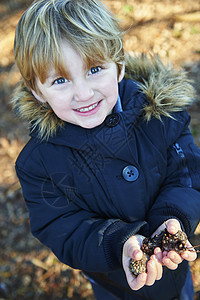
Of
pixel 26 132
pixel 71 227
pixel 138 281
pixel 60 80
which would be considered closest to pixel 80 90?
pixel 60 80

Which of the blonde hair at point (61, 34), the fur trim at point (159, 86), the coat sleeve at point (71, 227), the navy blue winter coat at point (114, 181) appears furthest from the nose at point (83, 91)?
the coat sleeve at point (71, 227)

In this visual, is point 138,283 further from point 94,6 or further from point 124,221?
point 94,6

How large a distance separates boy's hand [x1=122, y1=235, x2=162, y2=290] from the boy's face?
78 centimetres

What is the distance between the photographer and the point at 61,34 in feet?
5.69

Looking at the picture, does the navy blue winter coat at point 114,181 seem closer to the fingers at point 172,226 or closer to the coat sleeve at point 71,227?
the coat sleeve at point 71,227

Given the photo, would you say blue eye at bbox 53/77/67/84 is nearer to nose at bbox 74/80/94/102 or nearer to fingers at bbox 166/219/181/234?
nose at bbox 74/80/94/102

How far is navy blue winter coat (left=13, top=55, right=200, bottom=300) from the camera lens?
2.00 m

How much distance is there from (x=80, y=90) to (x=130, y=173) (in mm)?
653

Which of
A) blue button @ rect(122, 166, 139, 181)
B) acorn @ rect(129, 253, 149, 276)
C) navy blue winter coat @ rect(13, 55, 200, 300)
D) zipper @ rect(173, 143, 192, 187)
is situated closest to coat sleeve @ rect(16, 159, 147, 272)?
navy blue winter coat @ rect(13, 55, 200, 300)

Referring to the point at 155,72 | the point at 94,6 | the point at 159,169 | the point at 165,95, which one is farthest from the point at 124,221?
the point at 94,6

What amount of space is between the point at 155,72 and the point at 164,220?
3.59ft

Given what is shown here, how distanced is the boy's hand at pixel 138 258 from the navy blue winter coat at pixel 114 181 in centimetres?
16

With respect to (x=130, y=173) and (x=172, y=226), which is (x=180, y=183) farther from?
(x=172, y=226)

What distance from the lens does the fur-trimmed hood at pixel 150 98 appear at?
2092 mm
